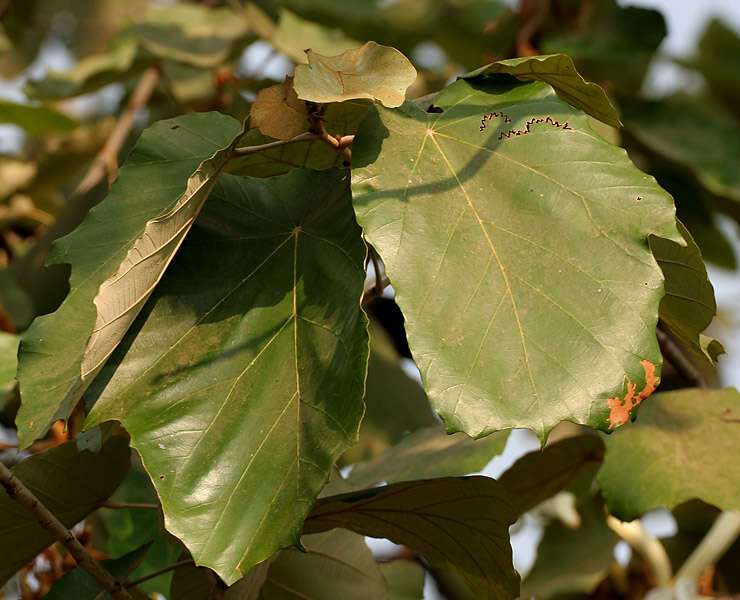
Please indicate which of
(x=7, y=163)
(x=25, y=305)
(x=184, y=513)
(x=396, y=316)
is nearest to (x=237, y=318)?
(x=184, y=513)

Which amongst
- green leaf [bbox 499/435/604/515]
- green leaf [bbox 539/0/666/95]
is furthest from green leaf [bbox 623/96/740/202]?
green leaf [bbox 499/435/604/515]

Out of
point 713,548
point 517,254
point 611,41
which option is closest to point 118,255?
point 517,254

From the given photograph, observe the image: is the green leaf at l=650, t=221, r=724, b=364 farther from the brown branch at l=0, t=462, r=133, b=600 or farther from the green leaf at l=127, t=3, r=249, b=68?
the green leaf at l=127, t=3, r=249, b=68

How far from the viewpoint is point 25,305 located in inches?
50.7

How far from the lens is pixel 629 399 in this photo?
0.53 m

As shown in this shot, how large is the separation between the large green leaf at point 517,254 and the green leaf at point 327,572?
1.07 feet

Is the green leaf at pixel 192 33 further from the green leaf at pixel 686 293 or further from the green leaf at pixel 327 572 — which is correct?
the green leaf at pixel 686 293

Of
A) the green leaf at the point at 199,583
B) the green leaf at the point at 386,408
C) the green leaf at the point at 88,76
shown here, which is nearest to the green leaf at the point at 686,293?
the green leaf at the point at 199,583

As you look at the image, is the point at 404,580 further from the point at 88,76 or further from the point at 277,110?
the point at 88,76

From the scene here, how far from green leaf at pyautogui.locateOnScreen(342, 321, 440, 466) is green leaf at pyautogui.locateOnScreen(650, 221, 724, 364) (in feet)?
2.41

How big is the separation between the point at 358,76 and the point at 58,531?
1.28 ft

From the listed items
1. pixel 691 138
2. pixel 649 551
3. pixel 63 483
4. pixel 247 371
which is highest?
pixel 247 371

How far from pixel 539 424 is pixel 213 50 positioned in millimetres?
1229

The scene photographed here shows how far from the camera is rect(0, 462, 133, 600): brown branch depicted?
0.62 metres
